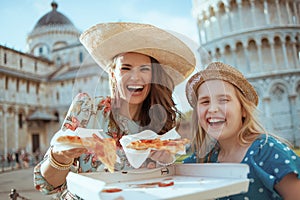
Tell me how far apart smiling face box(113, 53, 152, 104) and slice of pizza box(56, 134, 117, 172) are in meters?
0.35

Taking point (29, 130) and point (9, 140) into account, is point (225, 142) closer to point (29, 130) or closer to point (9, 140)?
point (9, 140)

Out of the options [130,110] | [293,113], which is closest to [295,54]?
[293,113]

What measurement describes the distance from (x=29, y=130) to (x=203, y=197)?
1157 inches

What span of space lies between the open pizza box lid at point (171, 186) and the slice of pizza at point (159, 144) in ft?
0.42

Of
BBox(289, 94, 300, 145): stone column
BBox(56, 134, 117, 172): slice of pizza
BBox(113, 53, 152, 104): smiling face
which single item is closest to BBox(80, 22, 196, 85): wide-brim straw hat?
BBox(113, 53, 152, 104): smiling face

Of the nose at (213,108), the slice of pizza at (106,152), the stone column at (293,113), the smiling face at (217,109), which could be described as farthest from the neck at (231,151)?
the stone column at (293,113)

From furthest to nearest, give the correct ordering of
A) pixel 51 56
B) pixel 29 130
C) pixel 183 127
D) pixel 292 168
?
pixel 51 56 → pixel 29 130 → pixel 183 127 → pixel 292 168

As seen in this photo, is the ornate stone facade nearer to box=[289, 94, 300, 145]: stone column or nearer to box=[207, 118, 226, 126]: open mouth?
box=[207, 118, 226, 126]: open mouth

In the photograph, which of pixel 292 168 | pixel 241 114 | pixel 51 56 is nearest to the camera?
pixel 292 168

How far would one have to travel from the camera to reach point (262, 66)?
2192cm

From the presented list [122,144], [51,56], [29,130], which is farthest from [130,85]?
[51,56]

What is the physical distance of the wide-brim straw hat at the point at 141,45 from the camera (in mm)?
1559

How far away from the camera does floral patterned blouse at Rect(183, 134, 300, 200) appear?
4.85ft

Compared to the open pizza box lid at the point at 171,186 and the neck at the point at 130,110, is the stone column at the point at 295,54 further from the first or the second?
the open pizza box lid at the point at 171,186
